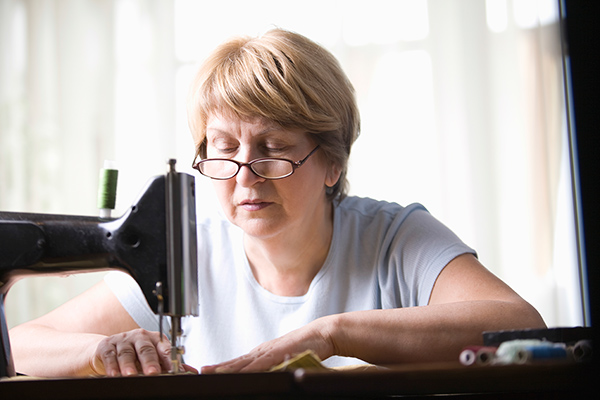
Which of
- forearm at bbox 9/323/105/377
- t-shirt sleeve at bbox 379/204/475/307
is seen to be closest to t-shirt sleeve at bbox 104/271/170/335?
forearm at bbox 9/323/105/377

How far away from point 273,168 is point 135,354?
47cm

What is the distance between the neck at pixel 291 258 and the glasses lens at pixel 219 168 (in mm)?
199

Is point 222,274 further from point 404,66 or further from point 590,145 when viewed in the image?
point 404,66

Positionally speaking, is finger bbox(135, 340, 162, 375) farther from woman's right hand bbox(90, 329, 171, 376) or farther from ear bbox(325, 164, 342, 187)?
ear bbox(325, 164, 342, 187)

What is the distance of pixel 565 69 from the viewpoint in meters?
0.55

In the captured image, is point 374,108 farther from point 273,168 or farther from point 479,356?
point 479,356

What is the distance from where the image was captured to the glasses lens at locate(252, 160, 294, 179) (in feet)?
3.81

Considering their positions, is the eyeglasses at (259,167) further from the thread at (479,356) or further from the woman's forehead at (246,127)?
the thread at (479,356)

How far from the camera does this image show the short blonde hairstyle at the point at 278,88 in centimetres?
117

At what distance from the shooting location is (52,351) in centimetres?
111

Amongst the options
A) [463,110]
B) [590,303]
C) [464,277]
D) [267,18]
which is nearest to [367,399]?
A: [590,303]

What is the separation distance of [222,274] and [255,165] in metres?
0.38

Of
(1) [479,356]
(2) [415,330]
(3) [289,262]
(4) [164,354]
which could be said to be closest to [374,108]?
(3) [289,262]

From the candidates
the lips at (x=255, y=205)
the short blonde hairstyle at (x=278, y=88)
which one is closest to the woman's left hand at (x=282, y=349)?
the lips at (x=255, y=205)
